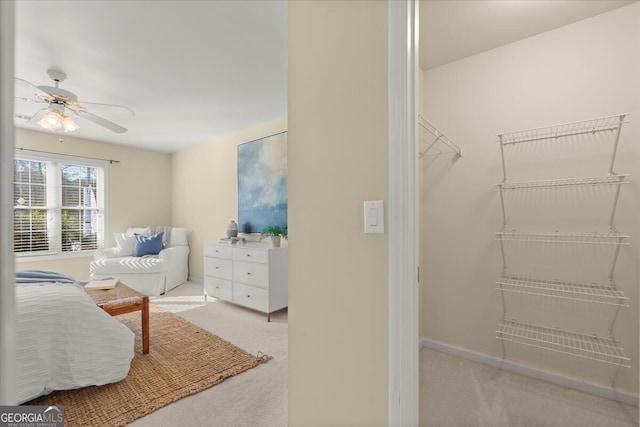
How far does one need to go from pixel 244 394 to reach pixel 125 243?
387cm

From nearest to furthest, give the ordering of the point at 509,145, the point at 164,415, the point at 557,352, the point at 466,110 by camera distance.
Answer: the point at 164,415
the point at 557,352
the point at 509,145
the point at 466,110

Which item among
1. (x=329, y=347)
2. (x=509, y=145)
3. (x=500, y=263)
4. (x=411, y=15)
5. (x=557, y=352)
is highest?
(x=411, y=15)

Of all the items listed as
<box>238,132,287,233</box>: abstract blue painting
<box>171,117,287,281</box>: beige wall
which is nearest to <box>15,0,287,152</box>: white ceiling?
<box>238,132,287,233</box>: abstract blue painting

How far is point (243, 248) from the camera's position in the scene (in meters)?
3.60

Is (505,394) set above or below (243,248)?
below

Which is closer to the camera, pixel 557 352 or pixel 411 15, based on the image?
pixel 411 15

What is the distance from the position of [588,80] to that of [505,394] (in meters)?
2.10

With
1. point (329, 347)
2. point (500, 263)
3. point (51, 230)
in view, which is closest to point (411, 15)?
point (329, 347)

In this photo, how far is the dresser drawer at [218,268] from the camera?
3.78 metres

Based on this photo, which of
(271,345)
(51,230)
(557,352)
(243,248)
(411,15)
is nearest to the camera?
(411,15)

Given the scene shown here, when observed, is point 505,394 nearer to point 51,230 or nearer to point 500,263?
point 500,263

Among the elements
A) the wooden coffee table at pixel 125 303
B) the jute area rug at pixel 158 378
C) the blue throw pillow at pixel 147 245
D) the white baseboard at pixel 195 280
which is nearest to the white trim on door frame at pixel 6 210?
the jute area rug at pixel 158 378

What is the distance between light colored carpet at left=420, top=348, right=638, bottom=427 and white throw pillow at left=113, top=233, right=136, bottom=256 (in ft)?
15.1

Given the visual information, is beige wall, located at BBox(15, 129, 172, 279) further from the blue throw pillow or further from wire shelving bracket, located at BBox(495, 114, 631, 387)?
wire shelving bracket, located at BBox(495, 114, 631, 387)
